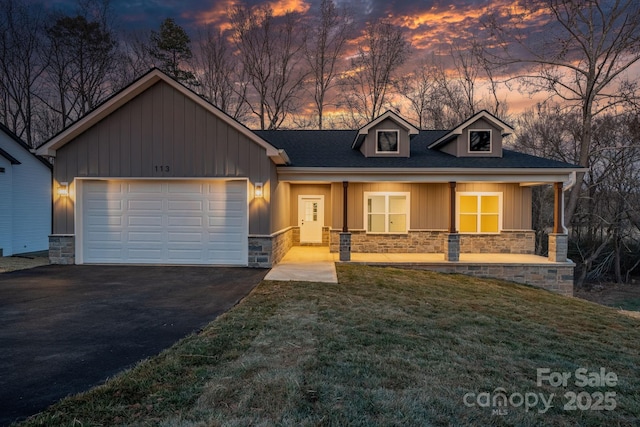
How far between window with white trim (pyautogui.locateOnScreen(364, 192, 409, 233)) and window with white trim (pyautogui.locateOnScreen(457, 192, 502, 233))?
201 centimetres

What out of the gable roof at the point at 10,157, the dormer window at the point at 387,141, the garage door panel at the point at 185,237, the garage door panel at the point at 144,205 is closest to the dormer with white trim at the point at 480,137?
the dormer window at the point at 387,141

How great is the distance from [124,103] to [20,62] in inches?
663

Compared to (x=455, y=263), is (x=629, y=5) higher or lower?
higher

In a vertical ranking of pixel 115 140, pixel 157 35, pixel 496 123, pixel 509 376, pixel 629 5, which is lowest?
pixel 509 376

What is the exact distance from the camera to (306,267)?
9953 millimetres

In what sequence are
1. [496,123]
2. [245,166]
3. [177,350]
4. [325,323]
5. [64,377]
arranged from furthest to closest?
[496,123] → [245,166] → [325,323] → [177,350] → [64,377]

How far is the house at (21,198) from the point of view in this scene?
13391mm

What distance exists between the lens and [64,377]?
132 inches

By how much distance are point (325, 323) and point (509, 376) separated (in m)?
2.36

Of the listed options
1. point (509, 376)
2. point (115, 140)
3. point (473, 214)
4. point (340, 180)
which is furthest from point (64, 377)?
point (473, 214)

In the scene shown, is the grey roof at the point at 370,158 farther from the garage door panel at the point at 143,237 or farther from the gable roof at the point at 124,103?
the garage door panel at the point at 143,237

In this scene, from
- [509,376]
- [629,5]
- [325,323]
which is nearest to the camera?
[509,376]

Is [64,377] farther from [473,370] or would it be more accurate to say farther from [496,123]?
[496,123]

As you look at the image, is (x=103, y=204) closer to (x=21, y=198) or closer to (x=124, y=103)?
(x=124, y=103)
